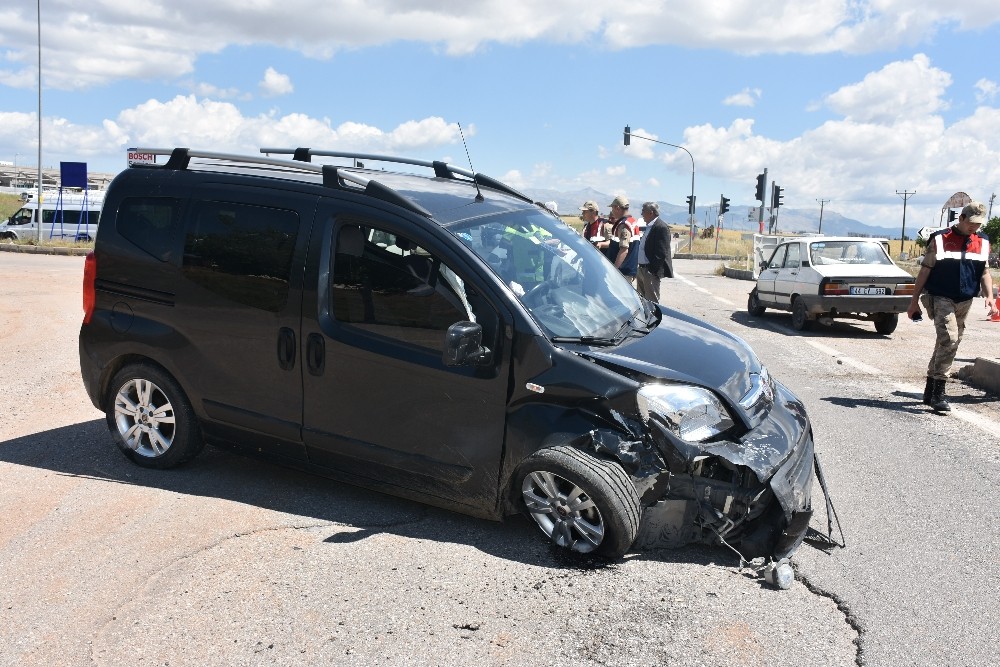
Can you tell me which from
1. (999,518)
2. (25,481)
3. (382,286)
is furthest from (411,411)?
(999,518)

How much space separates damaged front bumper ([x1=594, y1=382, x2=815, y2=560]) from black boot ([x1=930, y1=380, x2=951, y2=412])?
13.3ft

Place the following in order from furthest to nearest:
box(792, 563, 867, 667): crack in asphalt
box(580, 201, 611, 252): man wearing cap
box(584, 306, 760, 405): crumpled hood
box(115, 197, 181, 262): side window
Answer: box(580, 201, 611, 252): man wearing cap
box(115, 197, 181, 262): side window
box(584, 306, 760, 405): crumpled hood
box(792, 563, 867, 667): crack in asphalt

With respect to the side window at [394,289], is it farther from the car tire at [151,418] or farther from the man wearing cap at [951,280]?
the man wearing cap at [951,280]

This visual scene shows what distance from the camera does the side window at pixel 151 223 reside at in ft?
16.4

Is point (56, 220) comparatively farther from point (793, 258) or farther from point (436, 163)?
point (436, 163)

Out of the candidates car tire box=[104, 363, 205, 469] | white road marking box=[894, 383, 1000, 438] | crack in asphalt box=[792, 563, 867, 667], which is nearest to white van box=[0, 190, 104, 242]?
car tire box=[104, 363, 205, 469]

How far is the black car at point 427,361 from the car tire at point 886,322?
9.03m

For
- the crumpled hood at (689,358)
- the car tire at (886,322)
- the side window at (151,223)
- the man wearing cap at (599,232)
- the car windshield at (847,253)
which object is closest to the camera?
the crumpled hood at (689,358)

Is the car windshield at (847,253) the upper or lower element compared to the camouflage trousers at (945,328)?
upper

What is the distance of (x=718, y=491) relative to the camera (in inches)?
153

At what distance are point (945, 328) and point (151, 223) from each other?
6.40 metres

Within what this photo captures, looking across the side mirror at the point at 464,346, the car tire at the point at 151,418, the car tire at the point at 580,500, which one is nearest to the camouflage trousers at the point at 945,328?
the car tire at the point at 580,500

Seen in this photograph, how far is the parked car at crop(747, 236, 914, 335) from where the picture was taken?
12711 millimetres

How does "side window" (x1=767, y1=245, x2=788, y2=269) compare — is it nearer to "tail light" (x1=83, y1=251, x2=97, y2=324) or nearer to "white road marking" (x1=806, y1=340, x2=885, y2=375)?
"white road marking" (x1=806, y1=340, x2=885, y2=375)
